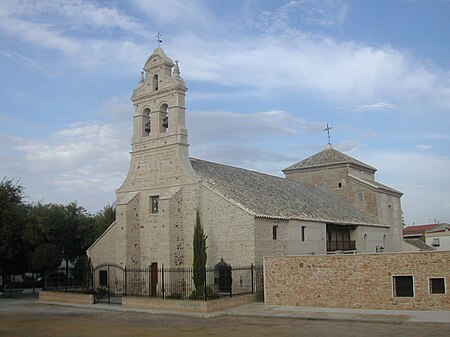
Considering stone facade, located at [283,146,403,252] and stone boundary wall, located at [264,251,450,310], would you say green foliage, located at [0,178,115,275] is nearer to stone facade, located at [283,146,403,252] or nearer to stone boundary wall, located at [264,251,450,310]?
stone boundary wall, located at [264,251,450,310]

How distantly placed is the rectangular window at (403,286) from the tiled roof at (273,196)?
8.70 m

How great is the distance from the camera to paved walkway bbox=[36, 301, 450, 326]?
1872 centimetres

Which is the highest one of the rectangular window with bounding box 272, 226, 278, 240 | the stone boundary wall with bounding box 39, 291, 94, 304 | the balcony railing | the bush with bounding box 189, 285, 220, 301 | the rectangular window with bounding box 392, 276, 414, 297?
the rectangular window with bounding box 272, 226, 278, 240

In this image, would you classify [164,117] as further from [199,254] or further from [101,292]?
[101,292]

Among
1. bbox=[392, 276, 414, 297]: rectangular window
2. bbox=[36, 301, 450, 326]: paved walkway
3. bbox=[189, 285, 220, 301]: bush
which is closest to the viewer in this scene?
bbox=[36, 301, 450, 326]: paved walkway

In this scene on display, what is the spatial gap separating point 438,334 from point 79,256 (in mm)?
35377

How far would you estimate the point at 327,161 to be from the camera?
49.5m

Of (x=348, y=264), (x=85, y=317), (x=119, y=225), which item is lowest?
(x=85, y=317)

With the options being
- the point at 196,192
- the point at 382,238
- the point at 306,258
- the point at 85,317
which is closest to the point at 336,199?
the point at 382,238

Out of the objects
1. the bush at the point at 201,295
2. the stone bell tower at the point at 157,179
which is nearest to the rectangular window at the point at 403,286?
the bush at the point at 201,295

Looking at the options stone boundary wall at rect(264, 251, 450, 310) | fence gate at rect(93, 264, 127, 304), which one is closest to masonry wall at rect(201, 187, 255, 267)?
stone boundary wall at rect(264, 251, 450, 310)

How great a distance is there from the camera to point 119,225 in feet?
107

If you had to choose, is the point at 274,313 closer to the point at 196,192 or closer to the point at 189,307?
the point at 189,307

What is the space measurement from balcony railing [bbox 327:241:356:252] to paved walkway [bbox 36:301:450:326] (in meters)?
13.3
